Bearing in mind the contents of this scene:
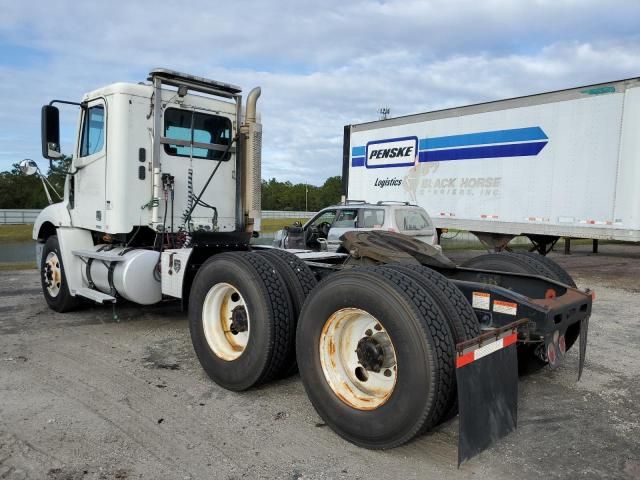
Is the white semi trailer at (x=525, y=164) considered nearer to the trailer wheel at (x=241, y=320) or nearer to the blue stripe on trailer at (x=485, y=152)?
the blue stripe on trailer at (x=485, y=152)

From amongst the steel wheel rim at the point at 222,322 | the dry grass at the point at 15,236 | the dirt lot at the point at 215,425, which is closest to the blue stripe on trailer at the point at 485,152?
the dirt lot at the point at 215,425

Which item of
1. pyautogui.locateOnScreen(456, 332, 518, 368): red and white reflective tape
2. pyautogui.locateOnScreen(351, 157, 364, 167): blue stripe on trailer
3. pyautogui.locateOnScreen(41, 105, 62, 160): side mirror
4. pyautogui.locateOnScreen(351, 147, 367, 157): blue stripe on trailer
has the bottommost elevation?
pyautogui.locateOnScreen(456, 332, 518, 368): red and white reflective tape

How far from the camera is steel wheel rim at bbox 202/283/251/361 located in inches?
173

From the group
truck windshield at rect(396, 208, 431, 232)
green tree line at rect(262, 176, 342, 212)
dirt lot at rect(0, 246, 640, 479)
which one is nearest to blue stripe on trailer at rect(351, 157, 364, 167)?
truck windshield at rect(396, 208, 431, 232)

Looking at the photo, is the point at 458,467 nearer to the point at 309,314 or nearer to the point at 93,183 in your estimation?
the point at 309,314

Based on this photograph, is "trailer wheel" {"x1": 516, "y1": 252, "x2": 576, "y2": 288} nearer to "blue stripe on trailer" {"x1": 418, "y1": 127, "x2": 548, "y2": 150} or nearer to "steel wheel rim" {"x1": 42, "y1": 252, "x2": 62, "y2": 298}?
"steel wheel rim" {"x1": 42, "y1": 252, "x2": 62, "y2": 298}

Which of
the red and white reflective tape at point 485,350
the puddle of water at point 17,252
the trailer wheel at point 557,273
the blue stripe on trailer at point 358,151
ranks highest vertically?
the blue stripe on trailer at point 358,151

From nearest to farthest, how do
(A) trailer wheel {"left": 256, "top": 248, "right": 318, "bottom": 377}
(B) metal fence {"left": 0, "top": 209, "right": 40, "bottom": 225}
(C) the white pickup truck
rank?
1. (A) trailer wheel {"left": 256, "top": 248, "right": 318, "bottom": 377}
2. (C) the white pickup truck
3. (B) metal fence {"left": 0, "top": 209, "right": 40, "bottom": 225}

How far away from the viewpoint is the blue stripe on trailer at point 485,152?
1145 cm

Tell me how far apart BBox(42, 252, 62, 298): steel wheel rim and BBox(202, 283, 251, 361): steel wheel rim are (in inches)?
126

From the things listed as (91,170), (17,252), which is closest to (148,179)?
(91,170)

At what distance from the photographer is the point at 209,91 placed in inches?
253

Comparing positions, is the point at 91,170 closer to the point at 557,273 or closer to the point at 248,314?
the point at 248,314

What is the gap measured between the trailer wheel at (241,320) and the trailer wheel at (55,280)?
294cm
